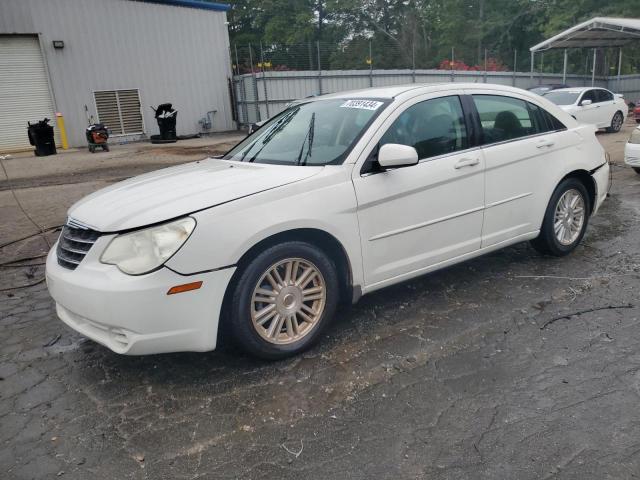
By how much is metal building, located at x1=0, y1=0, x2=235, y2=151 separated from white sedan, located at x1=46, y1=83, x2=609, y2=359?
18.0 meters

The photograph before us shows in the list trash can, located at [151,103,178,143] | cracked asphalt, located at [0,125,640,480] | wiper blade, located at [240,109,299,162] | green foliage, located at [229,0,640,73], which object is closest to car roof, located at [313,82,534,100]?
wiper blade, located at [240,109,299,162]

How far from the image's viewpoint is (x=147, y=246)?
9.78 ft

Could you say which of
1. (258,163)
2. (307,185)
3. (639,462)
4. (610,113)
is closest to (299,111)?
(258,163)

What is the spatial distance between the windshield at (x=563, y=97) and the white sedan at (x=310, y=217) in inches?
518

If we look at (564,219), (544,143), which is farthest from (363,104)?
(564,219)

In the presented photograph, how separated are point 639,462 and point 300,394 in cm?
165

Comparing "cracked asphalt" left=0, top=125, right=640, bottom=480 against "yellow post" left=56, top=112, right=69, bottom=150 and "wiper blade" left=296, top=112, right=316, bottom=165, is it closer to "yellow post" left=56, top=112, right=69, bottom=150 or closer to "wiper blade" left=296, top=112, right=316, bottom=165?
"wiper blade" left=296, top=112, right=316, bottom=165

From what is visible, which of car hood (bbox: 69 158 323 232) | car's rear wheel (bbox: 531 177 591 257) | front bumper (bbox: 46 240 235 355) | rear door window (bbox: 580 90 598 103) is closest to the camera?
front bumper (bbox: 46 240 235 355)

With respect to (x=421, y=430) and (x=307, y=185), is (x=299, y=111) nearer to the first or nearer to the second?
(x=307, y=185)

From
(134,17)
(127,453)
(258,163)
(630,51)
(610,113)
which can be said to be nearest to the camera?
(127,453)

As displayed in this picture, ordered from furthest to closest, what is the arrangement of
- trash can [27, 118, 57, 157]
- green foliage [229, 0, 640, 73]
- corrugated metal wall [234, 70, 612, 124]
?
green foliage [229, 0, 640, 73] < corrugated metal wall [234, 70, 612, 124] < trash can [27, 118, 57, 157]

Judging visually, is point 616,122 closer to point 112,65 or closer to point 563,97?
point 563,97

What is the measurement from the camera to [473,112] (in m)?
4.30

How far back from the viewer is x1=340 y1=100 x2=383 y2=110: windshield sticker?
→ 3940 mm
